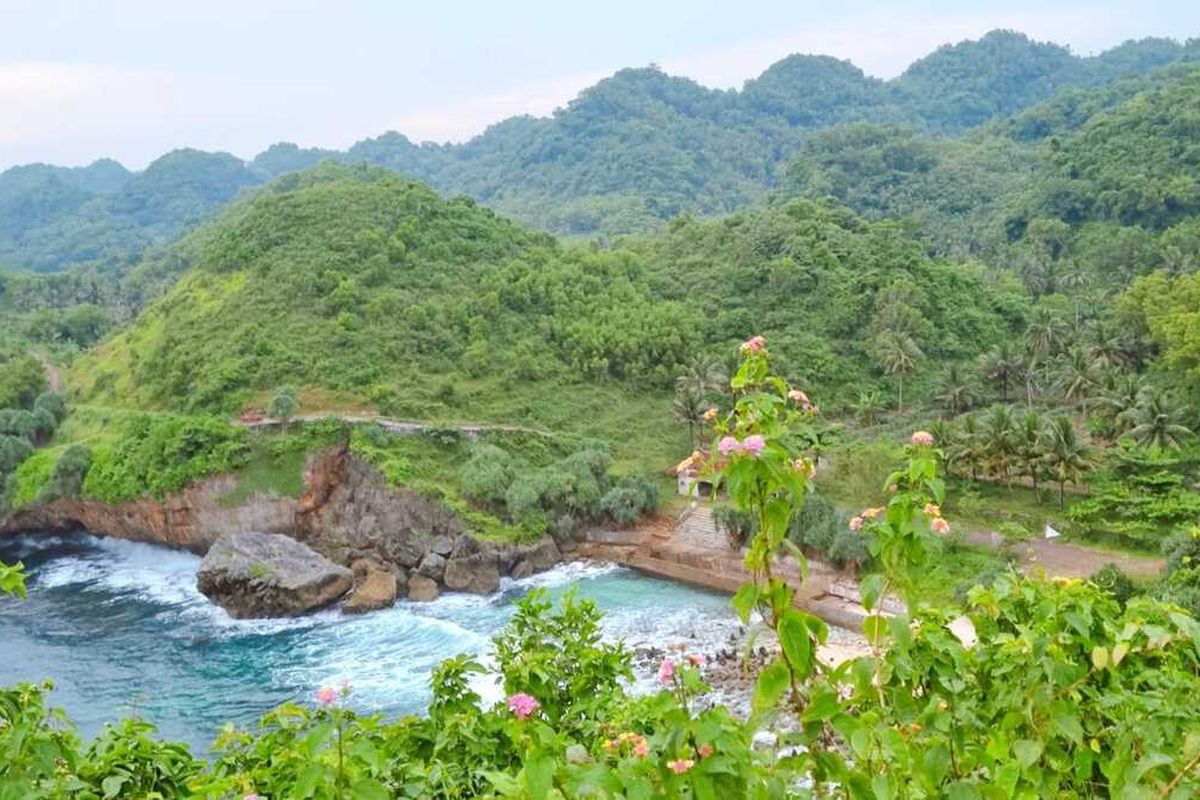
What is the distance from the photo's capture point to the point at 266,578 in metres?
29.1

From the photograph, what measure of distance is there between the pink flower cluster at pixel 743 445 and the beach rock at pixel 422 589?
28262mm

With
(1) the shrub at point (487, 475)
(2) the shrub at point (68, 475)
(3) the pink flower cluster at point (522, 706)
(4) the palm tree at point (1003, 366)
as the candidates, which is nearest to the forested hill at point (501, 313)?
(1) the shrub at point (487, 475)

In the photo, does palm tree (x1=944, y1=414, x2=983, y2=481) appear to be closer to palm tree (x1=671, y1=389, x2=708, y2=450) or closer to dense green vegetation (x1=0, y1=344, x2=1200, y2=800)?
palm tree (x1=671, y1=389, x2=708, y2=450)

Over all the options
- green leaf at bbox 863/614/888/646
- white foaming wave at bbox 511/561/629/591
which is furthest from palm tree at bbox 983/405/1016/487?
green leaf at bbox 863/614/888/646

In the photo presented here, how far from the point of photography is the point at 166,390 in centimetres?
4028

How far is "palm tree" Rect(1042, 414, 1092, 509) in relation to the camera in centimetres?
2752

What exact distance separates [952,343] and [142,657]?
35561 millimetres

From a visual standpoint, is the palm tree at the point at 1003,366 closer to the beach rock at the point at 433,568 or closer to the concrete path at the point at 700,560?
the concrete path at the point at 700,560

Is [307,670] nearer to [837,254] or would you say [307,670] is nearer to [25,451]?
[25,451]

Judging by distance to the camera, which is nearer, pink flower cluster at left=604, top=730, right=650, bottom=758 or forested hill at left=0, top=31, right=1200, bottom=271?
pink flower cluster at left=604, top=730, right=650, bottom=758

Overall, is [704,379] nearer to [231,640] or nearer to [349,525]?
[349,525]

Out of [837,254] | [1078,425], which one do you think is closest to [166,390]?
[837,254]

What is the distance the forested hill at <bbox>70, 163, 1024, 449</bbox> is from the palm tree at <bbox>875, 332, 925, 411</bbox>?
452 millimetres

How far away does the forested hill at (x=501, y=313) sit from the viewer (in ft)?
130
